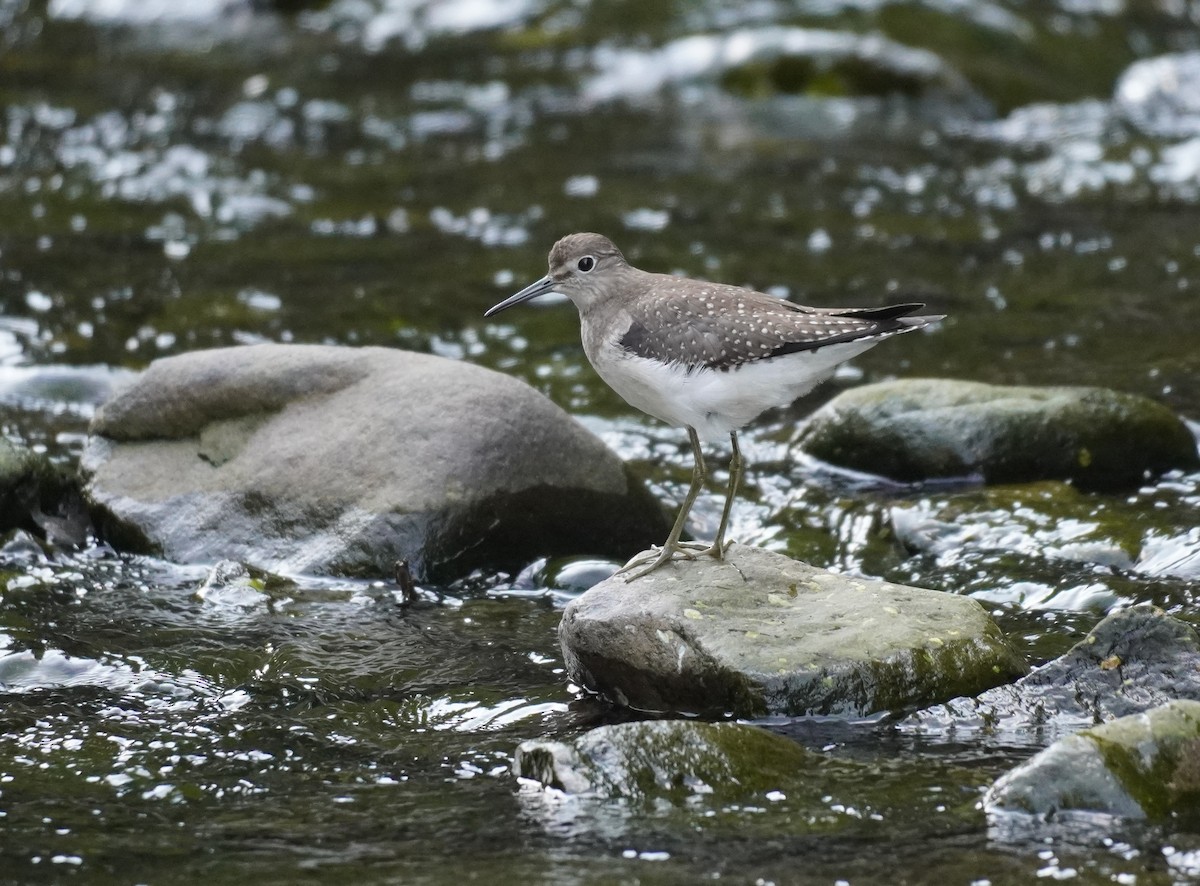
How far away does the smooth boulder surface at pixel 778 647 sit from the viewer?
5203mm

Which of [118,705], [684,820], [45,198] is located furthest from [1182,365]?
[45,198]

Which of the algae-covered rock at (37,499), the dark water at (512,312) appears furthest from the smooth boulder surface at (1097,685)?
the algae-covered rock at (37,499)

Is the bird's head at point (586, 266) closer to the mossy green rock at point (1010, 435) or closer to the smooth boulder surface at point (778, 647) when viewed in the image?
the smooth boulder surface at point (778, 647)

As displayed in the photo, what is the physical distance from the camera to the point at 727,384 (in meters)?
5.65

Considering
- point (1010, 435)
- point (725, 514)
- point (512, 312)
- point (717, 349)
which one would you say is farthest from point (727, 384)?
point (512, 312)

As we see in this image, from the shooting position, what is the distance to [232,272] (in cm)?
1106

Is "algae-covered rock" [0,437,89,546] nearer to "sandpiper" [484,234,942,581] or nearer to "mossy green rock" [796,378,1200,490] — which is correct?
"sandpiper" [484,234,942,581]

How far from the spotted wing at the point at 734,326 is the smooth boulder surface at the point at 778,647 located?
88cm

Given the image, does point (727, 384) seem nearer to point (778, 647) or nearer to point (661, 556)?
point (661, 556)

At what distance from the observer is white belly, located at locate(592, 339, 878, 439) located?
18.5 feet

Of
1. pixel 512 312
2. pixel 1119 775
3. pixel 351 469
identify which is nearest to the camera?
pixel 1119 775

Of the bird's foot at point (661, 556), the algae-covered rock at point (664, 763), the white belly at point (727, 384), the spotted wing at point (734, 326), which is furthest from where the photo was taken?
the bird's foot at point (661, 556)

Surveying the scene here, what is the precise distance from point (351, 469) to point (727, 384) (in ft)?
6.74

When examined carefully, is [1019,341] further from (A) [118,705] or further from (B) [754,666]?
(A) [118,705]
